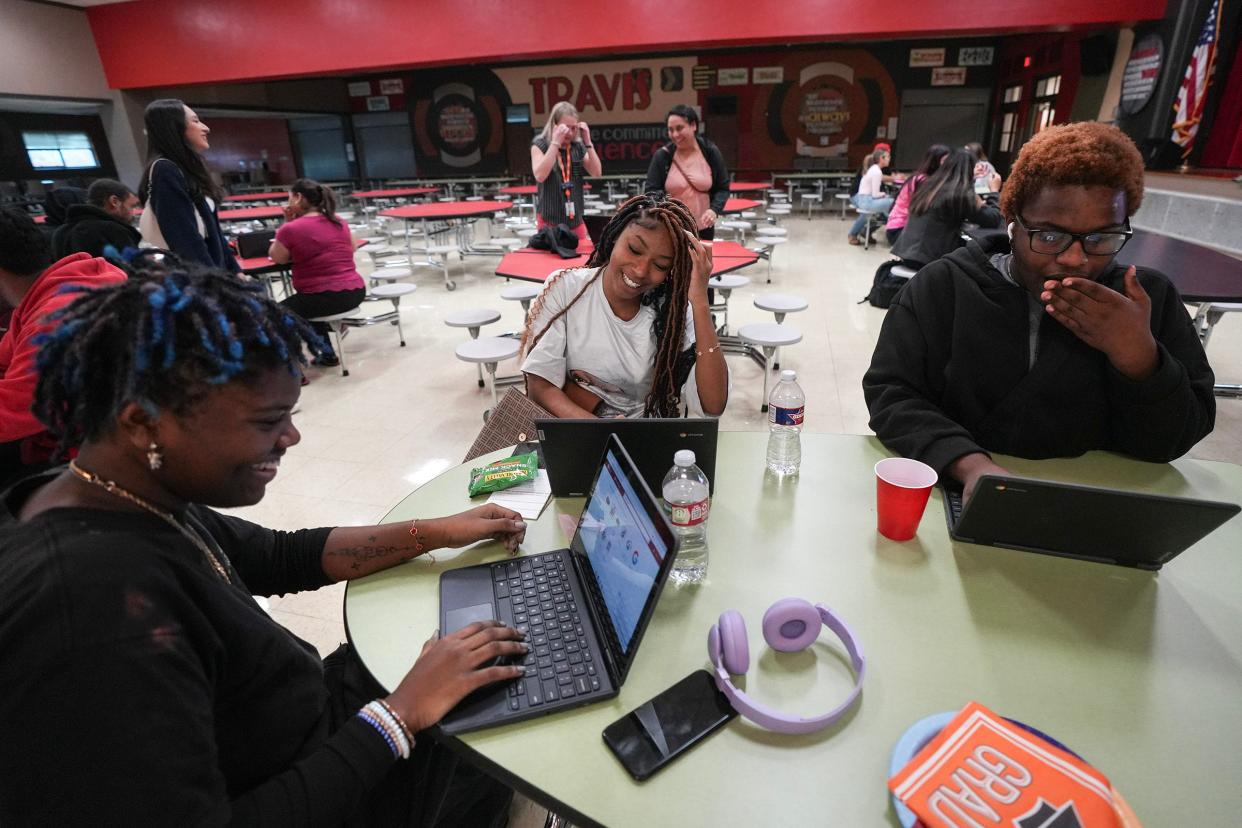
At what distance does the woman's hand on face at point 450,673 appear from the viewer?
0.85 meters

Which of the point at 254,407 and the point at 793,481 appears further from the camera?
the point at 793,481

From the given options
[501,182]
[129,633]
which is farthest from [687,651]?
[501,182]

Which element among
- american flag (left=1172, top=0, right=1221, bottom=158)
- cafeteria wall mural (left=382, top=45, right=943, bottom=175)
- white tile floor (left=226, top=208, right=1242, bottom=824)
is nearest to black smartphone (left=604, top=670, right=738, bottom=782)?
white tile floor (left=226, top=208, right=1242, bottom=824)

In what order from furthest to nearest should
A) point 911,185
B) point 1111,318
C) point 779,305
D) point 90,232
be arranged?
point 911,185, point 779,305, point 90,232, point 1111,318

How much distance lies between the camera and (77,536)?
2.25ft

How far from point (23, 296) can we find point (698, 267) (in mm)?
2151

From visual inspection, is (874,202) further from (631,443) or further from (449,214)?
(631,443)

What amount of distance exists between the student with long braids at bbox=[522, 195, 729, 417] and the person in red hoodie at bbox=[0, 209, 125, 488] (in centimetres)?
130

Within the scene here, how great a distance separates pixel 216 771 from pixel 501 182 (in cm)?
1547

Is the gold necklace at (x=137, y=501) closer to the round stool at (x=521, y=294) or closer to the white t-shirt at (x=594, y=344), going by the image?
the white t-shirt at (x=594, y=344)

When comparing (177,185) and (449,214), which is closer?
(177,185)

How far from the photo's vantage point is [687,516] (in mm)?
1045

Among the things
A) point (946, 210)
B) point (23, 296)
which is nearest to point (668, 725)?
point (23, 296)

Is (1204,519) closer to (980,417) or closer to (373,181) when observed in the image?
(980,417)
